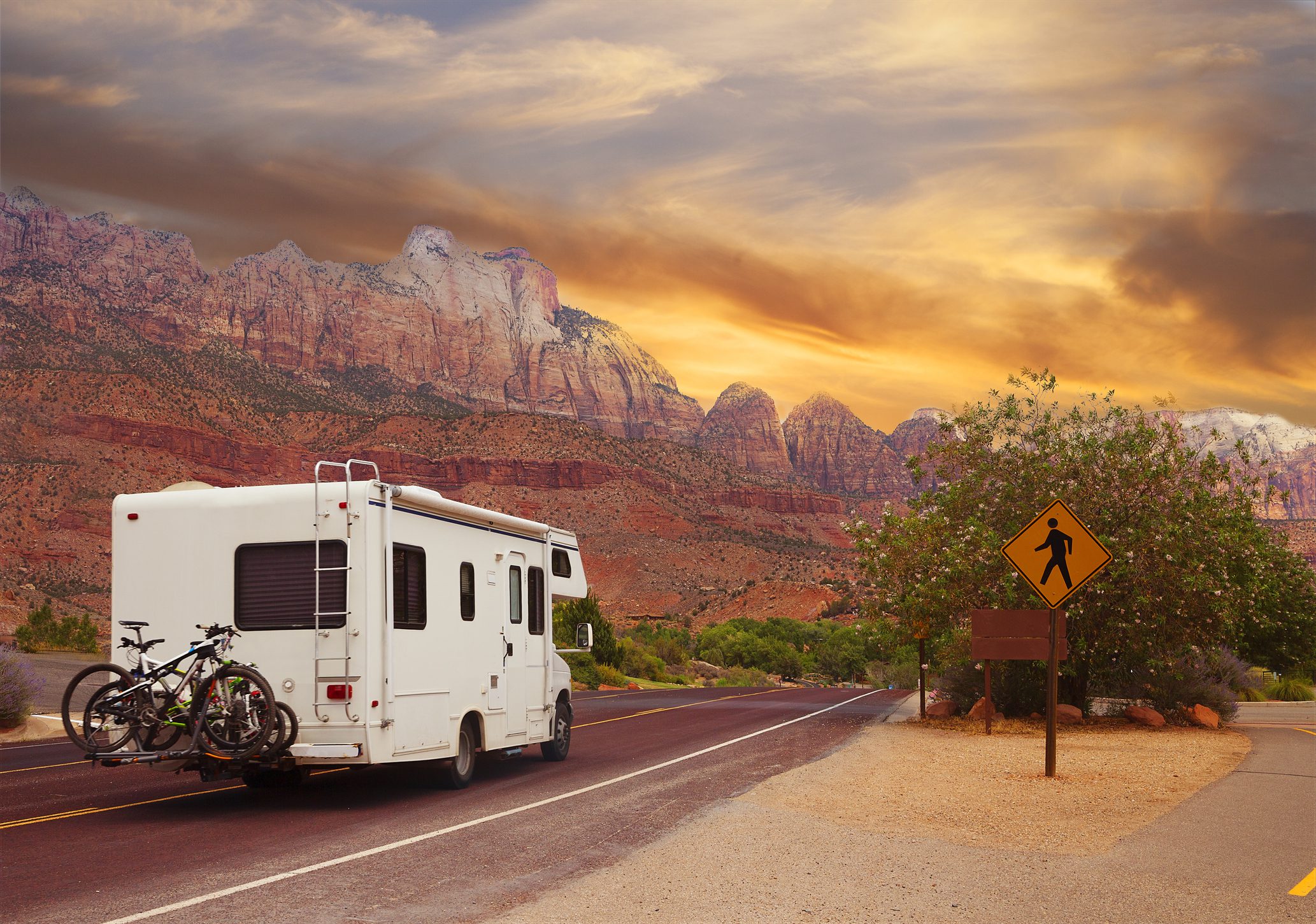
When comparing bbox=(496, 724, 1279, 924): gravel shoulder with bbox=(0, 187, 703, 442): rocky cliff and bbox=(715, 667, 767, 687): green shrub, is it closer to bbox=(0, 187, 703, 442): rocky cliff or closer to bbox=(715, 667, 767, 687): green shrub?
bbox=(715, 667, 767, 687): green shrub

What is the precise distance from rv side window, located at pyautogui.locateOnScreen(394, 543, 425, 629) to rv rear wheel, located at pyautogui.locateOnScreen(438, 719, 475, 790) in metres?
1.88

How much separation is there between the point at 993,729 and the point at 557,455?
8534 cm

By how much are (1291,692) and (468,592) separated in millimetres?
32588

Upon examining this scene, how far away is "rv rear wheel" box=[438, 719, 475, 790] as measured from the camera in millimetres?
14086

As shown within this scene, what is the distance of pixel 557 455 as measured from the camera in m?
107

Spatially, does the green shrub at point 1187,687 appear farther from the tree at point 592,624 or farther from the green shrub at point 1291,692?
the tree at point 592,624

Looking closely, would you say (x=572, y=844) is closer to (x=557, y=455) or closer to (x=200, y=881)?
(x=200, y=881)

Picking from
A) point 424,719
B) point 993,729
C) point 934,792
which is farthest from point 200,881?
point 993,729

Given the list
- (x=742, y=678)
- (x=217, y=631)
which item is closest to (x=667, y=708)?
Result: (x=217, y=631)

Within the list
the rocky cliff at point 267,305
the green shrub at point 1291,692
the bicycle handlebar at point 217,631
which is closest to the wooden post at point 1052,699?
the bicycle handlebar at point 217,631

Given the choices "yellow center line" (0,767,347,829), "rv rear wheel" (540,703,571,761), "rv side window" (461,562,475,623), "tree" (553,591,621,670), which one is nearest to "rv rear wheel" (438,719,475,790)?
"rv side window" (461,562,475,623)

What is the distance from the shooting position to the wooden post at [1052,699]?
47.9 feet

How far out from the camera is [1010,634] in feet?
66.2

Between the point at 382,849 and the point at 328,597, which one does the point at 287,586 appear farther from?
the point at 382,849
